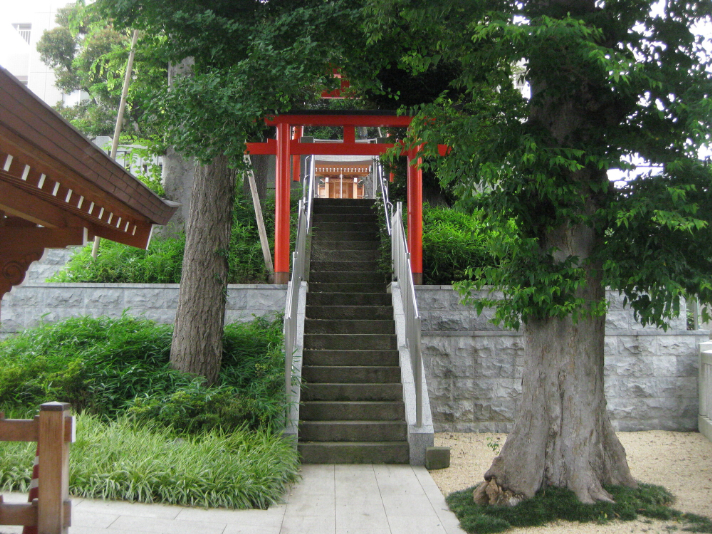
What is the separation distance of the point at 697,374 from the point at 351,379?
16.8ft

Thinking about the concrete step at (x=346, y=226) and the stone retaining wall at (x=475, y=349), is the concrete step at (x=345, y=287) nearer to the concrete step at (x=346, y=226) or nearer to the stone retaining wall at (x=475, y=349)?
the stone retaining wall at (x=475, y=349)

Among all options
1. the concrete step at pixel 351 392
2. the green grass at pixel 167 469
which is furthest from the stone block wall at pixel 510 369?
the green grass at pixel 167 469

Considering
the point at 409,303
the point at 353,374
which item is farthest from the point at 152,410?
the point at 409,303

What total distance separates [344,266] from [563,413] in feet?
A: 17.0

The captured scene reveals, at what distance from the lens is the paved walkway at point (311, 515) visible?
4.77 meters

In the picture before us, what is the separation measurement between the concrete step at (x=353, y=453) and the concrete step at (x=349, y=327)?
78.7 inches

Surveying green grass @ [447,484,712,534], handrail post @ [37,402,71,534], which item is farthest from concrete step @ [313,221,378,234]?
handrail post @ [37,402,71,534]

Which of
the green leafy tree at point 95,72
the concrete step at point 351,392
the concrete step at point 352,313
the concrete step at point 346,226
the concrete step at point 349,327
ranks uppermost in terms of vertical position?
the green leafy tree at point 95,72

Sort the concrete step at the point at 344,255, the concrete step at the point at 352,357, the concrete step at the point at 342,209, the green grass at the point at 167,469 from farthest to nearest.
A: the concrete step at the point at 342,209, the concrete step at the point at 344,255, the concrete step at the point at 352,357, the green grass at the point at 167,469

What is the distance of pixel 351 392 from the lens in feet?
25.1

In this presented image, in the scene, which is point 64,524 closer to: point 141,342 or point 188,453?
point 188,453

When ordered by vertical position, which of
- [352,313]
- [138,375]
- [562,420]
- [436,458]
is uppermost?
[352,313]

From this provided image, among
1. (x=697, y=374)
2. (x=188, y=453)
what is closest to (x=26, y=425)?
(x=188, y=453)

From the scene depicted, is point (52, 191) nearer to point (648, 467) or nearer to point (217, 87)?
point (217, 87)
